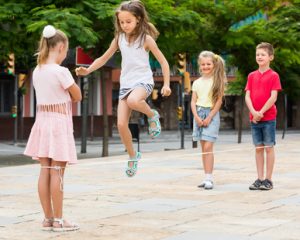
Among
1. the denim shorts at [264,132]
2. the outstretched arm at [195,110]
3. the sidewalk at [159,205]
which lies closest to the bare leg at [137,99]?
the sidewalk at [159,205]

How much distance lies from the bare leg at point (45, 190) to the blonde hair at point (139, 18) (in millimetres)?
1985

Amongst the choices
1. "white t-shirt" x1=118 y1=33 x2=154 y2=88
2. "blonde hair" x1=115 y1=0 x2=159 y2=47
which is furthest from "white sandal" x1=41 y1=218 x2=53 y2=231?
"blonde hair" x1=115 y1=0 x2=159 y2=47

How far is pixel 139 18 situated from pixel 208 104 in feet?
8.29

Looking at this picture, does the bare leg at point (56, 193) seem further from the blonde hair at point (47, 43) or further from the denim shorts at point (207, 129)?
the denim shorts at point (207, 129)

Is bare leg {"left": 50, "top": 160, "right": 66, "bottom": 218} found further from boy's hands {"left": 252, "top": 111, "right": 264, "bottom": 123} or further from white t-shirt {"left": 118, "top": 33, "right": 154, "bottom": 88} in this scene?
boy's hands {"left": 252, "top": 111, "right": 264, "bottom": 123}

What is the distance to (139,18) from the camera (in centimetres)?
794

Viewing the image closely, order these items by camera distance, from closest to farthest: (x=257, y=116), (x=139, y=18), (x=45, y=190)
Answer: (x=45, y=190), (x=139, y=18), (x=257, y=116)

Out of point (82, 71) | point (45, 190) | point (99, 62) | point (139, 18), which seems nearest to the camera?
point (45, 190)

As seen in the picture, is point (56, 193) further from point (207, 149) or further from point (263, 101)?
point (263, 101)

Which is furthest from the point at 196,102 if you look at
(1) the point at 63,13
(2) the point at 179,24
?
Result: (2) the point at 179,24

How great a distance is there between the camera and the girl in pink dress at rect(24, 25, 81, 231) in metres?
6.54

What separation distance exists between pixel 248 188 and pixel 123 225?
11.4 ft

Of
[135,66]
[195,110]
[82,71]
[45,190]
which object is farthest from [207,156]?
[45,190]

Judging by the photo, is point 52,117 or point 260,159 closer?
point 52,117
